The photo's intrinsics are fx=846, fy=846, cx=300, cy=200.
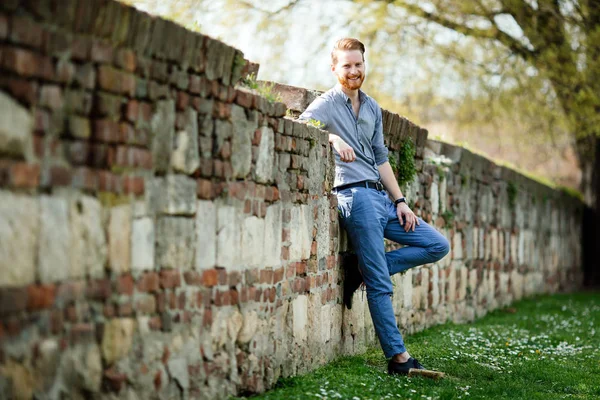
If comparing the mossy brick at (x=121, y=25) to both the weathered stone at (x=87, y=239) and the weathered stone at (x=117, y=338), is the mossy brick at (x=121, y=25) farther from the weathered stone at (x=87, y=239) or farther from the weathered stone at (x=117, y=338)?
the weathered stone at (x=117, y=338)

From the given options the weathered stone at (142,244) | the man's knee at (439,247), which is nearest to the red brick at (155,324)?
the weathered stone at (142,244)

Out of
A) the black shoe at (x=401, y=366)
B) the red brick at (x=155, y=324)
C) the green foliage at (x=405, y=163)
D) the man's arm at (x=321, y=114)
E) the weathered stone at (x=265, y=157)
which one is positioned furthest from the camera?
the green foliage at (x=405, y=163)

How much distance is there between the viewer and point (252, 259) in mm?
4672

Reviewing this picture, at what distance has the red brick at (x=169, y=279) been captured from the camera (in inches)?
151

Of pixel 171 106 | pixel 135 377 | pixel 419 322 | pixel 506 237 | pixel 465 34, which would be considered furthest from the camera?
pixel 465 34

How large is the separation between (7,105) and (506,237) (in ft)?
32.2

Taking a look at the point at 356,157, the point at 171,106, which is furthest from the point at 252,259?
the point at 356,157

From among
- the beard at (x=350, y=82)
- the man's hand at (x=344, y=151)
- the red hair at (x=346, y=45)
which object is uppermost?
the red hair at (x=346, y=45)

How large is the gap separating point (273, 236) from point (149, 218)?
4.35ft

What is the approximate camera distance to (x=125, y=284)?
141 inches

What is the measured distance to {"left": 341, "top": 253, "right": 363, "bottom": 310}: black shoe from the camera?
6148 mm

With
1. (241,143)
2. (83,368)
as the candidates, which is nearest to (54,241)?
(83,368)

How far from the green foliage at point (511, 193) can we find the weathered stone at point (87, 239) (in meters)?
9.42

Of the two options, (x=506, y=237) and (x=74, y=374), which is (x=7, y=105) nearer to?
(x=74, y=374)
